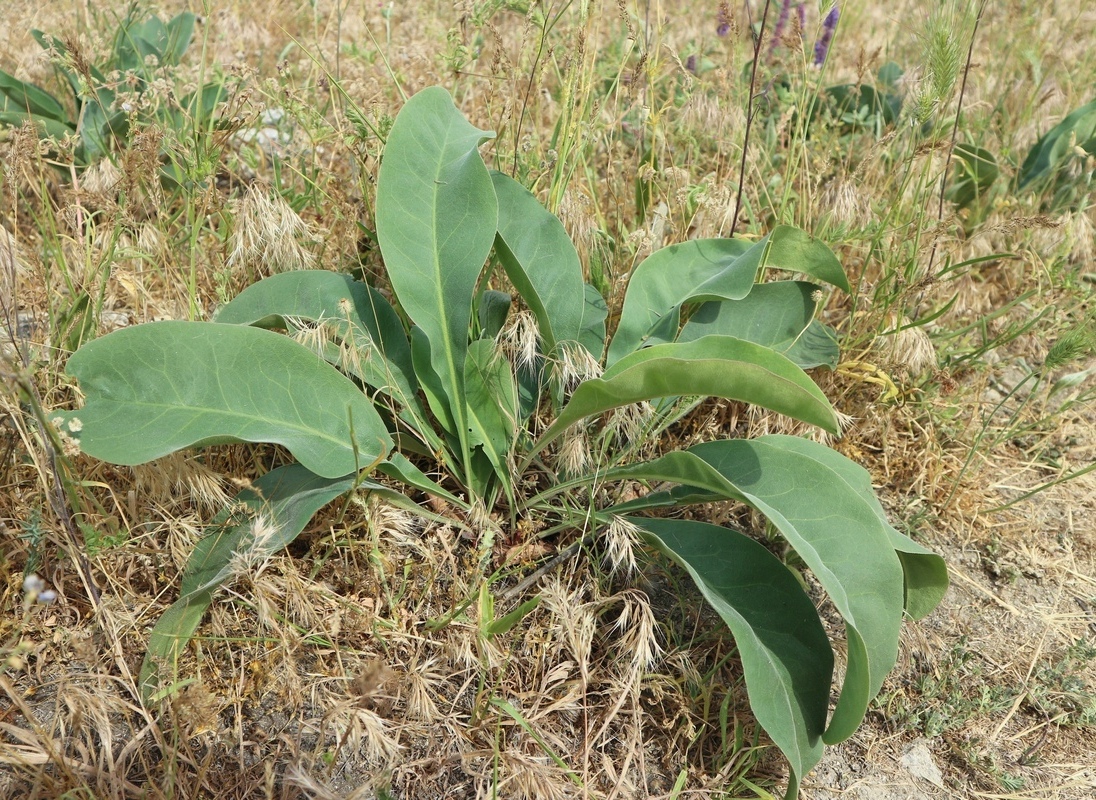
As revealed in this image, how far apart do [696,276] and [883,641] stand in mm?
984

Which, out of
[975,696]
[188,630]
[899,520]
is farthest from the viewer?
[899,520]

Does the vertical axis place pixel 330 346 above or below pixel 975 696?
above

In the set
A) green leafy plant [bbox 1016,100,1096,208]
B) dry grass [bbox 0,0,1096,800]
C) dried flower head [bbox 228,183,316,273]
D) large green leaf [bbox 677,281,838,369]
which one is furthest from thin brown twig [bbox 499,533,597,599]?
green leafy plant [bbox 1016,100,1096,208]

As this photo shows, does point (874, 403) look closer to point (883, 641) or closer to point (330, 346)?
point (883, 641)

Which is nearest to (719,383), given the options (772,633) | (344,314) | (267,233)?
(772,633)

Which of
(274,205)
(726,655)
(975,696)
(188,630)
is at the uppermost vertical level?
(274,205)

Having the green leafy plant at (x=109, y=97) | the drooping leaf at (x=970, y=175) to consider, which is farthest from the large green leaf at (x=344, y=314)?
the drooping leaf at (x=970, y=175)

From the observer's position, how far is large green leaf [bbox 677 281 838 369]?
219cm

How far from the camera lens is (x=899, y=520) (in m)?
2.34

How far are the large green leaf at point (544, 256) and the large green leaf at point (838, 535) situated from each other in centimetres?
44

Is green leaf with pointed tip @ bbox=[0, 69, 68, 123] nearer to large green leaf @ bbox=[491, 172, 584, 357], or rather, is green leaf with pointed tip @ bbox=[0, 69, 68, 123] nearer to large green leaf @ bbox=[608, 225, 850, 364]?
large green leaf @ bbox=[491, 172, 584, 357]

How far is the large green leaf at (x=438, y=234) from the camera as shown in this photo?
200 centimetres

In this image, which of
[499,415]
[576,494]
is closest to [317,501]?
[499,415]

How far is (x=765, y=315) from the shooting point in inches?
87.0
